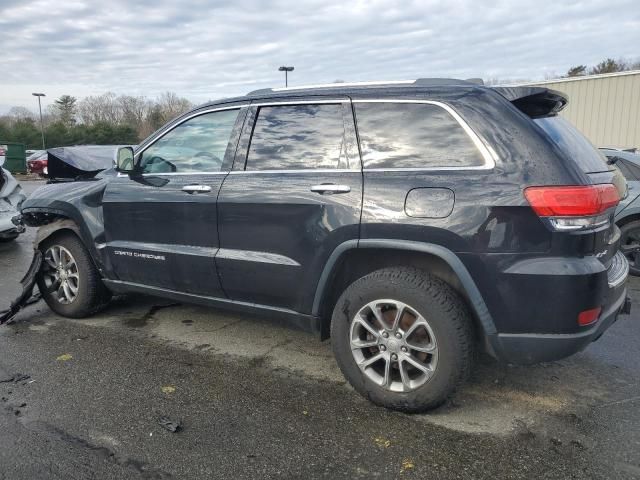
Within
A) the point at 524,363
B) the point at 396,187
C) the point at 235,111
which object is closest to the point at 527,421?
the point at 524,363

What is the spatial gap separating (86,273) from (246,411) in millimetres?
2287

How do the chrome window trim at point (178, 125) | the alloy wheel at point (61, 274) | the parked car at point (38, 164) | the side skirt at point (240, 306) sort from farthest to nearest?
the parked car at point (38, 164)
the alloy wheel at point (61, 274)
the chrome window trim at point (178, 125)
the side skirt at point (240, 306)

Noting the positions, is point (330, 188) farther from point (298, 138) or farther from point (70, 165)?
point (70, 165)

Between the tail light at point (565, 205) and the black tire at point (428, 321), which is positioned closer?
the tail light at point (565, 205)

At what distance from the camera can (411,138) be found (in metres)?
3.09

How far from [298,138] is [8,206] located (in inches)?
264

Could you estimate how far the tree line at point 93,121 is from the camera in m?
50.7

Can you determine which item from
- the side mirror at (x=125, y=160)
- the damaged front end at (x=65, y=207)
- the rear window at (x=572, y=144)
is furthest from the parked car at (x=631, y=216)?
the damaged front end at (x=65, y=207)

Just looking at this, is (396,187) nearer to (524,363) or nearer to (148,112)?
(524,363)

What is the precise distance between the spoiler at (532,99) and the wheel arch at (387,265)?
95 centimetres

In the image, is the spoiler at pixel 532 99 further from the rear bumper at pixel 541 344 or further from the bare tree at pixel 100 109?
the bare tree at pixel 100 109

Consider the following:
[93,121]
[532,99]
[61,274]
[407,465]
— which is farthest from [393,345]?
[93,121]

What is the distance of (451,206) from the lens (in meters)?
2.83

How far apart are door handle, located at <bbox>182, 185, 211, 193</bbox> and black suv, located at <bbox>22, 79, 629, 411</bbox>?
0.01m
